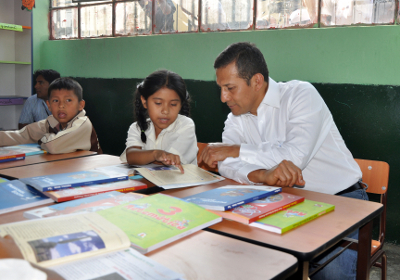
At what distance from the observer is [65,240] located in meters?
0.81

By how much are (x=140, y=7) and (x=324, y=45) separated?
203 centimetres

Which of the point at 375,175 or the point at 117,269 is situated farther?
the point at 375,175

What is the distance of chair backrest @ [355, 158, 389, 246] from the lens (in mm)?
1863

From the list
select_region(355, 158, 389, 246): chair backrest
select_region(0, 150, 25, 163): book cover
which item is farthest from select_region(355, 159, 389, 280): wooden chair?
select_region(0, 150, 25, 163): book cover

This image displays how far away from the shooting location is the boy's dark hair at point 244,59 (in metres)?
1.84

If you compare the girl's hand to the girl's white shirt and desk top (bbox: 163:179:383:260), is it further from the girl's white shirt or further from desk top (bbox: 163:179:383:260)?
desk top (bbox: 163:179:383:260)

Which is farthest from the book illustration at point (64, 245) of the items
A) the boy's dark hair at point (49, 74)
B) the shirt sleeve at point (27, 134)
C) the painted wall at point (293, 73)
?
the boy's dark hair at point (49, 74)

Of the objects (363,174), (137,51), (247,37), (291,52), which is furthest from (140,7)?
(363,174)

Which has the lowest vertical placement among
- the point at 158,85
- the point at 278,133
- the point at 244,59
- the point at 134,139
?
the point at 134,139

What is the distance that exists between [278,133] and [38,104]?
311 centimetres

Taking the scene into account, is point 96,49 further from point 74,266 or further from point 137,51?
point 74,266

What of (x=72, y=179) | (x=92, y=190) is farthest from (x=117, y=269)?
(x=72, y=179)

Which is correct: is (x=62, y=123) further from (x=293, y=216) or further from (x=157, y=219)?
(x=293, y=216)

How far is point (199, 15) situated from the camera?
3.55 m
